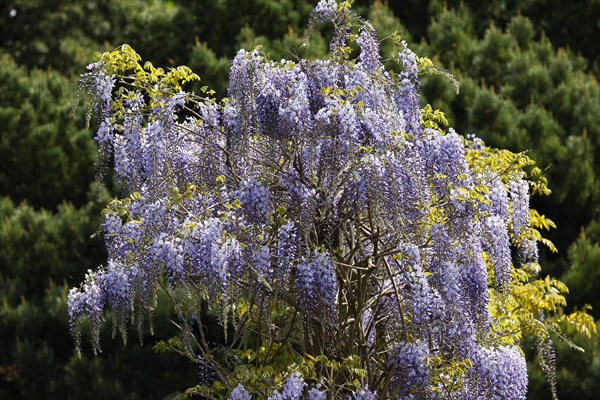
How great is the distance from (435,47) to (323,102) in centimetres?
546

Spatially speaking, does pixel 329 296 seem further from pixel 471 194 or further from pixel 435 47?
pixel 435 47

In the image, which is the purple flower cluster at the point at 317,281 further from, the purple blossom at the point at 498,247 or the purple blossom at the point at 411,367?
the purple blossom at the point at 498,247

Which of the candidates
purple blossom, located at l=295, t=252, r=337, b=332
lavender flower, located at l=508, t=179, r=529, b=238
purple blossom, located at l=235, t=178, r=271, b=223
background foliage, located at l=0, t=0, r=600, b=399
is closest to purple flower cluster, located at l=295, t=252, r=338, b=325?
purple blossom, located at l=295, t=252, r=337, b=332

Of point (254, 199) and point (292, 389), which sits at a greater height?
point (254, 199)

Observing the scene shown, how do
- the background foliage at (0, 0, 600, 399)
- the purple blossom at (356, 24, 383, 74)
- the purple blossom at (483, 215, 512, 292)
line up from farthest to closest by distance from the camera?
the background foliage at (0, 0, 600, 399) < the purple blossom at (483, 215, 512, 292) < the purple blossom at (356, 24, 383, 74)

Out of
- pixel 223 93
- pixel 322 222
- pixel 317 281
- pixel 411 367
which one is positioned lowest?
pixel 411 367

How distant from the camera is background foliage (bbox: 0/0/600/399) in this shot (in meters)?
8.75

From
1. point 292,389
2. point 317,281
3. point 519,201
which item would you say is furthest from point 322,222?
point 519,201

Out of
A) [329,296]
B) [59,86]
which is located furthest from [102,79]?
[59,86]

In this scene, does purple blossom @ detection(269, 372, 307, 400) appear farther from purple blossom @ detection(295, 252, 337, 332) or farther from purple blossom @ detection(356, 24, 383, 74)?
purple blossom @ detection(356, 24, 383, 74)

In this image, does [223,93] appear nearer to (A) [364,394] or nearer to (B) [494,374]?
(B) [494,374]

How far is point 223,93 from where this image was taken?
9805 millimetres

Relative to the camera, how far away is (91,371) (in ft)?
28.3

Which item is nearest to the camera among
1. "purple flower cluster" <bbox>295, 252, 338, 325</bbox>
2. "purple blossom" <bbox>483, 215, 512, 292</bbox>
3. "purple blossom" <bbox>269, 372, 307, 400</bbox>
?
"purple flower cluster" <bbox>295, 252, 338, 325</bbox>
